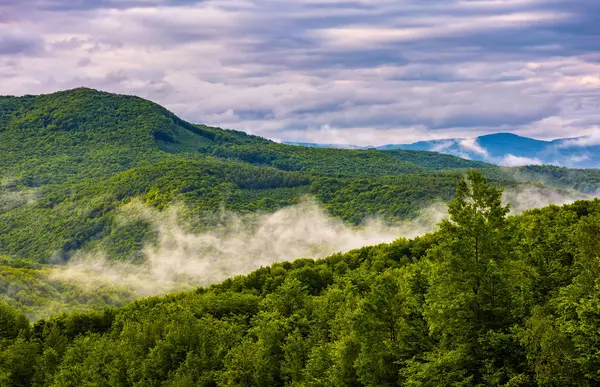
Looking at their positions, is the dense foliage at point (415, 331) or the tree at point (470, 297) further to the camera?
the tree at point (470, 297)

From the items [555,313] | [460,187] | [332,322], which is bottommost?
[332,322]

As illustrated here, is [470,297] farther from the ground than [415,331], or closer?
farther from the ground

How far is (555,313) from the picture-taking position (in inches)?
2007

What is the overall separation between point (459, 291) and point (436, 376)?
583 cm

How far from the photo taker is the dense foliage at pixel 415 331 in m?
49.1

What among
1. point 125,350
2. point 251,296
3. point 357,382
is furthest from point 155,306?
point 357,382

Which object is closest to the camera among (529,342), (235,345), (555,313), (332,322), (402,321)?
(529,342)

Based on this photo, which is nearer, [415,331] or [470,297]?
[470,297]

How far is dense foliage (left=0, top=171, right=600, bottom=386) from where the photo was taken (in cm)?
4906

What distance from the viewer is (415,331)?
58.2 metres

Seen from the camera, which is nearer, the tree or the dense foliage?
the dense foliage

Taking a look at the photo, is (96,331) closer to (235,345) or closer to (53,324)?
(53,324)

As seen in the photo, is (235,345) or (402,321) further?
(235,345)

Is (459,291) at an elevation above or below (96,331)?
above
